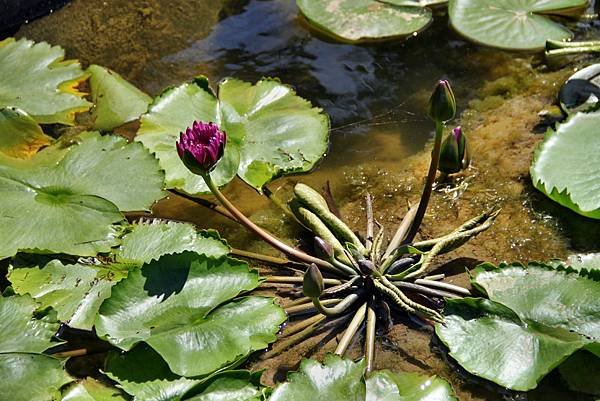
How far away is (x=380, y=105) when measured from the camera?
319cm

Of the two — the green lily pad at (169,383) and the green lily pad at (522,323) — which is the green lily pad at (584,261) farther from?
the green lily pad at (169,383)

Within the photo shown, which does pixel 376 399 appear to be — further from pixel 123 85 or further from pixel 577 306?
pixel 123 85

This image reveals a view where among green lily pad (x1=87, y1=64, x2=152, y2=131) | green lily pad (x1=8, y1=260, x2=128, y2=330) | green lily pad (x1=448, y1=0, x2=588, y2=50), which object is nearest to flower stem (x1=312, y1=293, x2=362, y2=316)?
green lily pad (x1=8, y1=260, x2=128, y2=330)

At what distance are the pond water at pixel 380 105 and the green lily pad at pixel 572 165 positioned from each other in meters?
0.11

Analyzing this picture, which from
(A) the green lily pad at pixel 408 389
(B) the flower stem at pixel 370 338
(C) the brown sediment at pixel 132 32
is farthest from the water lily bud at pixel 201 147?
(C) the brown sediment at pixel 132 32

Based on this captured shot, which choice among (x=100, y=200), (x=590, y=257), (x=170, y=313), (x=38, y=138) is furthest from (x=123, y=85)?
(x=590, y=257)

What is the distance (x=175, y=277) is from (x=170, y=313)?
13 centimetres

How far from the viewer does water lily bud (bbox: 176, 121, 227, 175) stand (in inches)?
84.3

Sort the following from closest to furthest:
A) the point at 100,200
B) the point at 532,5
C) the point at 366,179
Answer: the point at 100,200
the point at 366,179
the point at 532,5

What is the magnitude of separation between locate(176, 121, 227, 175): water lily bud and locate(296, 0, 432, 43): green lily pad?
1523mm

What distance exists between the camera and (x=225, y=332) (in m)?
2.05

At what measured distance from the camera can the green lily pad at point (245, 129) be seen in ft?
8.66

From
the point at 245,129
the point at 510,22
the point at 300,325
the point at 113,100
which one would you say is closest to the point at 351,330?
the point at 300,325

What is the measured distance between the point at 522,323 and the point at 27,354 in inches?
56.6
